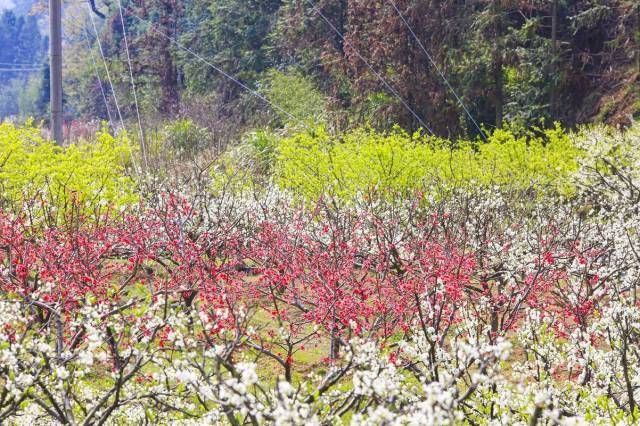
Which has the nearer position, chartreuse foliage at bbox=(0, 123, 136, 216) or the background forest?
chartreuse foliage at bbox=(0, 123, 136, 216)

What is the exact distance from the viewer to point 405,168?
54.1ft

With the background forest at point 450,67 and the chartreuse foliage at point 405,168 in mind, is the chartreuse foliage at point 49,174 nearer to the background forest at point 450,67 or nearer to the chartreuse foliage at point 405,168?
the chartreuse foliage at point 405,168

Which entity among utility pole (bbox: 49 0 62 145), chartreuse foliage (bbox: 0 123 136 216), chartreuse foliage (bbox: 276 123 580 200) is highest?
utility pole (bbox: 49 0 62 145)

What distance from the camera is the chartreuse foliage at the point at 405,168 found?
16031 mm

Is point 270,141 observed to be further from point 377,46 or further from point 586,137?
point 586,137

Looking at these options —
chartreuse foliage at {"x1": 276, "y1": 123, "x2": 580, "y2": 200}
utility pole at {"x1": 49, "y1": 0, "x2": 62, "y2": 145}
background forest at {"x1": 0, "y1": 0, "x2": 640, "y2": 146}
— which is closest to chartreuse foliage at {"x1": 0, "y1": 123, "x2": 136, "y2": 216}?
utility pole at {"x1": 49, "y1": 0, "x2": 62, "y2": 145}

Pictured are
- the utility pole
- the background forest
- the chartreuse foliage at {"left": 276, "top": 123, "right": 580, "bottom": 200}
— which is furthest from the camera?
Answer: the background forest

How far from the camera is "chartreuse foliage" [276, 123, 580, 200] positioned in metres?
16.0

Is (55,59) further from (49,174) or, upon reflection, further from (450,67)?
(450,67)

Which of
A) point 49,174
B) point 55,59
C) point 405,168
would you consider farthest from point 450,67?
point 49,174

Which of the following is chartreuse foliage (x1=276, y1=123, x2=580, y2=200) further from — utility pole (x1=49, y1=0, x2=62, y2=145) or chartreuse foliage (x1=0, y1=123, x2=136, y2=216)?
utility pole (x1=49, y1=0, x2=62, y2=145)

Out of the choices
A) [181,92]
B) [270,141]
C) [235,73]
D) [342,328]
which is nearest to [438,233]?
[342,328]

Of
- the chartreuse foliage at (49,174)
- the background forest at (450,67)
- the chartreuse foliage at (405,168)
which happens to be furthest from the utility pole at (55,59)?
the background forest at (450,67)

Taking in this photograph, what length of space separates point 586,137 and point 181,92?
110 feet
